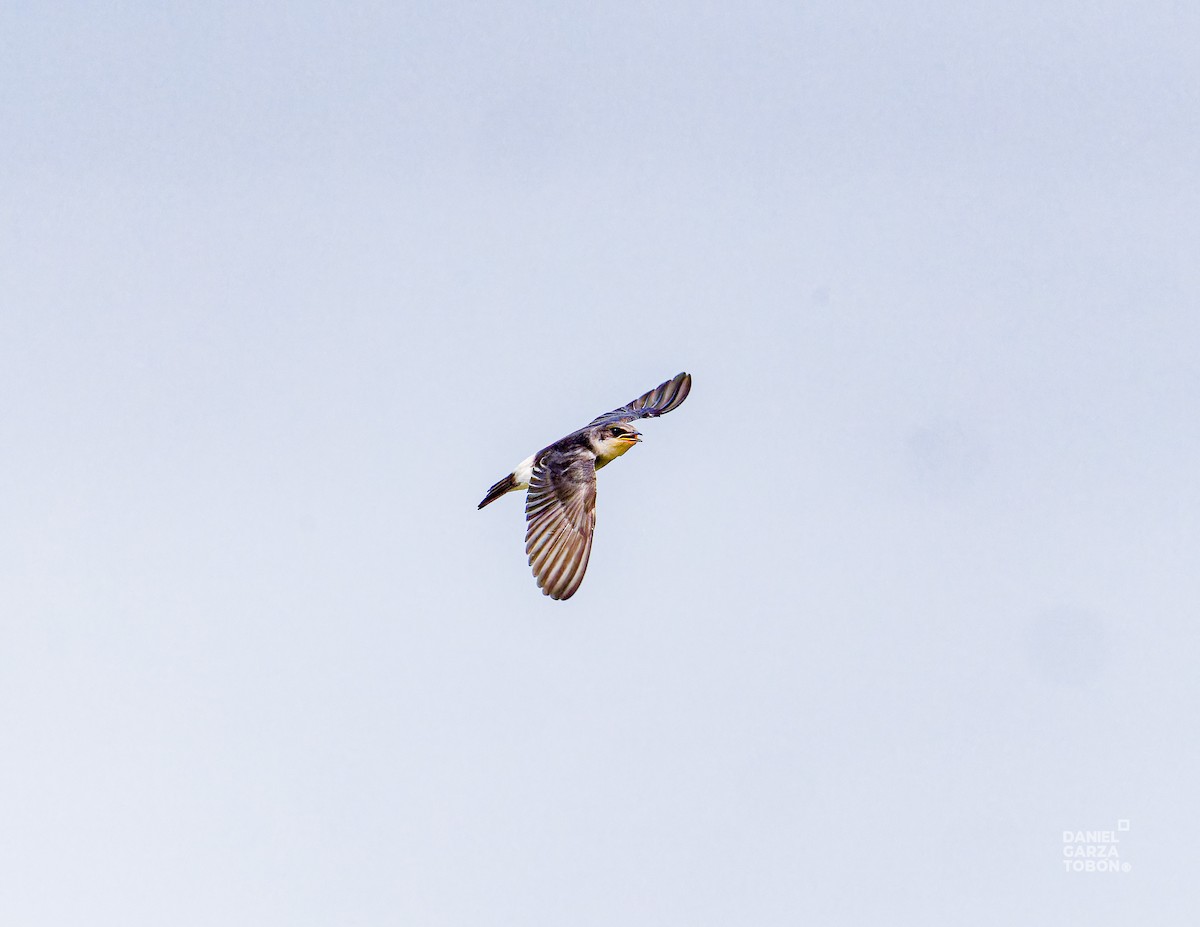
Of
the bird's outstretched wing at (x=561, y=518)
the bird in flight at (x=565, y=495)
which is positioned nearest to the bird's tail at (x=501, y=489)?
the bird in flight at (x=565, y=495)

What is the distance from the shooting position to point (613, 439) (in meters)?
28.6

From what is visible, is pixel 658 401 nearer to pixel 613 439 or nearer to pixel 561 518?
pixel 613 439

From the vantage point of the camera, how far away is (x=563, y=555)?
24953 millimetres

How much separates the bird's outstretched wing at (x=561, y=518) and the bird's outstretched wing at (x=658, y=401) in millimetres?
4467

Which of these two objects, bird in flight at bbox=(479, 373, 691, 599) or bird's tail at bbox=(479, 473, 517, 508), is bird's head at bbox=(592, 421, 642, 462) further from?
bird's tail at bbox=(479, 473, 517, 508)

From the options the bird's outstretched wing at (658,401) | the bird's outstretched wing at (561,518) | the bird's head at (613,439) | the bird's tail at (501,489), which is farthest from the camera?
the bird's outstretched wing at (658,401)

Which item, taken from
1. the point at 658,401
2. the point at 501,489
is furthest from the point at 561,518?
the point at 658,401

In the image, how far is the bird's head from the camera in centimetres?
2853

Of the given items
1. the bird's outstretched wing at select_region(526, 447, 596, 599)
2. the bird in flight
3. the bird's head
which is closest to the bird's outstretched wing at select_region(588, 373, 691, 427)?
the bird in flight

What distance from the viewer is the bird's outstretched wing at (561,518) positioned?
80.5 feet

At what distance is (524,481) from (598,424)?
1.75 meters

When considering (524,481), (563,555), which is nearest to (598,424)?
(524,481)

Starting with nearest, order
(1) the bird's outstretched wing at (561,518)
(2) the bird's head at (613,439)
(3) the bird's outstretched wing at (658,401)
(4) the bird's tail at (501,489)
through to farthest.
Answer: (1) the bird's outstretched wing at (561,518)
(2) the bird's head at (613,439)
(4) the bird's tail at (501,489)
(3) the bird's outstretched wing at (658,401)

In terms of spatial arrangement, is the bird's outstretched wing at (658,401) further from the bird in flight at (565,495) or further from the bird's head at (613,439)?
the bird's head at (613,439)
